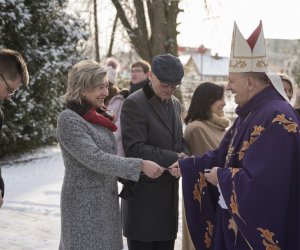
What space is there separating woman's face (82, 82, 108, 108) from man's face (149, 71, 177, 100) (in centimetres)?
49

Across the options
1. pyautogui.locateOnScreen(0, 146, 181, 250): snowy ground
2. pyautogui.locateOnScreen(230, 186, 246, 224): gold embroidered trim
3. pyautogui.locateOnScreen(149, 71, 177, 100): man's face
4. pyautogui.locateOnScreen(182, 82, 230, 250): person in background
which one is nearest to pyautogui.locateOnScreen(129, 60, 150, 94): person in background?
pyautogui.locateOnScreen(182, 82, 230, 250): person in background

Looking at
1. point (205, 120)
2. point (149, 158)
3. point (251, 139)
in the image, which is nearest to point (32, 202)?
point (205, 120)

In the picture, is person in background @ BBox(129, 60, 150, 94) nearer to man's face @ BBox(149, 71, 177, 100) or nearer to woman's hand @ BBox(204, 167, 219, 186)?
man's face @ BBox(149, 71, 177, 100)

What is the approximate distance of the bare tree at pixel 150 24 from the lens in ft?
49.0

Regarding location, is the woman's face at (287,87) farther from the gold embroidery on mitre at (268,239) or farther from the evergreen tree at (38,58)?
the evergreen tree at (38,58)

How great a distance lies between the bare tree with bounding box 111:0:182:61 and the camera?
49.0 feet

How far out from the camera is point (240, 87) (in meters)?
2.88

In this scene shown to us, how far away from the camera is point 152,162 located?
3.23 m

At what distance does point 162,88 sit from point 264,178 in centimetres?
119

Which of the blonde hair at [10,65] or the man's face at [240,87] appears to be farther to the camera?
the blonde hair at [10,65]

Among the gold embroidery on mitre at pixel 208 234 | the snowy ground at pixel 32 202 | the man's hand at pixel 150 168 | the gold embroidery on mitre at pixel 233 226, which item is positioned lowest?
the snowy ground at pixel 32 202

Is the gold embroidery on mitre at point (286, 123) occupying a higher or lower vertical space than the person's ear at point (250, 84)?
lower

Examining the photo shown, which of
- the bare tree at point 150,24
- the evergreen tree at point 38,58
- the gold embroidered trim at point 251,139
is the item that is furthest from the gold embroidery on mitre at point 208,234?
the bare tree at point 150,24

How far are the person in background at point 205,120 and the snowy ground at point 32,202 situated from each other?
1753 millimetres
